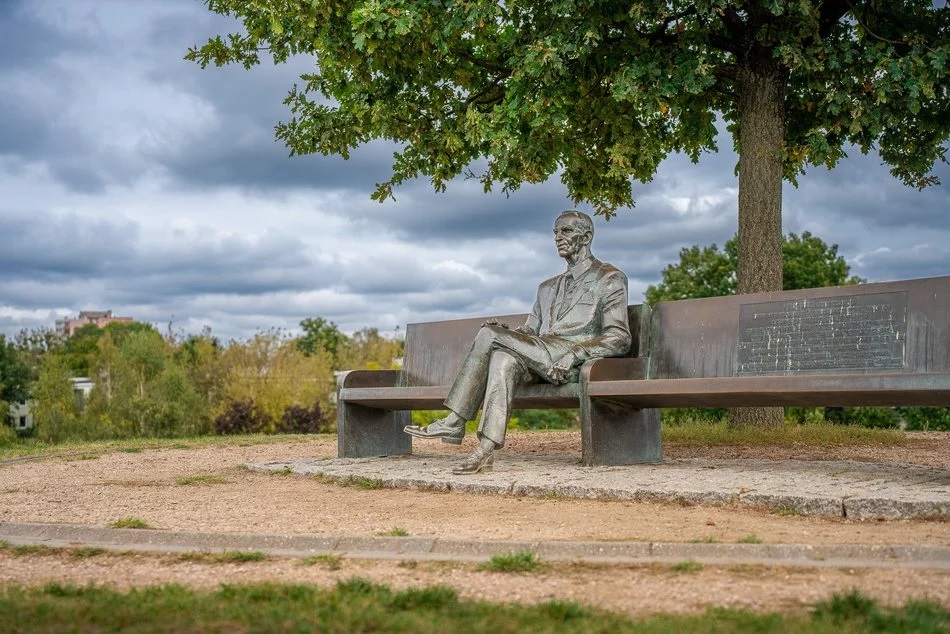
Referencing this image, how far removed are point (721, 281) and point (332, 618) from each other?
20.6m

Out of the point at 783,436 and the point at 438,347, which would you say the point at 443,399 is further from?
the point at 783,436

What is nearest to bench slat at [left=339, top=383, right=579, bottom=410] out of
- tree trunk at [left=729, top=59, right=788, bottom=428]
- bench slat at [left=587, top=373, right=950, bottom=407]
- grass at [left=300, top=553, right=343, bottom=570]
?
bench slat at [left=587, top=373, right=950, bottom=407]

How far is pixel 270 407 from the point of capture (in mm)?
28953

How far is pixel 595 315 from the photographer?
27.9ft

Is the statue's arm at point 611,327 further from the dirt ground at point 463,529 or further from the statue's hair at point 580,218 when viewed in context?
the dirt ground at point 463,529

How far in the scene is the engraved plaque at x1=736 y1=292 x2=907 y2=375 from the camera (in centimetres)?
721

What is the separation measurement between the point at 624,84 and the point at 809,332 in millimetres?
4583

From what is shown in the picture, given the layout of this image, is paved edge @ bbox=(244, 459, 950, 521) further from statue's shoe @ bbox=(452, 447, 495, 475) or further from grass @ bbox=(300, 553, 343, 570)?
grass @ bbox=(300, 553, 343, 570)

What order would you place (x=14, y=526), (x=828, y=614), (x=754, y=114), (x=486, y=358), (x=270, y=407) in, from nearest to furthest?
(x=828, y=614)
(x=14, y=526)
(x=486, y=358)
(x=754, y=114)
(x=270, y=407)

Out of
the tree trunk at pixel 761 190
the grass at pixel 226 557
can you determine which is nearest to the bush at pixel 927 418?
the tree trunk at pixel 761 190

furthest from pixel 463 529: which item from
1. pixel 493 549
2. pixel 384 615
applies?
pixel 384 615

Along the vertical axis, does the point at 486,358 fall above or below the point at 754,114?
below

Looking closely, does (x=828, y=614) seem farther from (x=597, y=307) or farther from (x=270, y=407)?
(x=270, y=407)

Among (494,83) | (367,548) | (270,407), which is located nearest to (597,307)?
(367,548)
